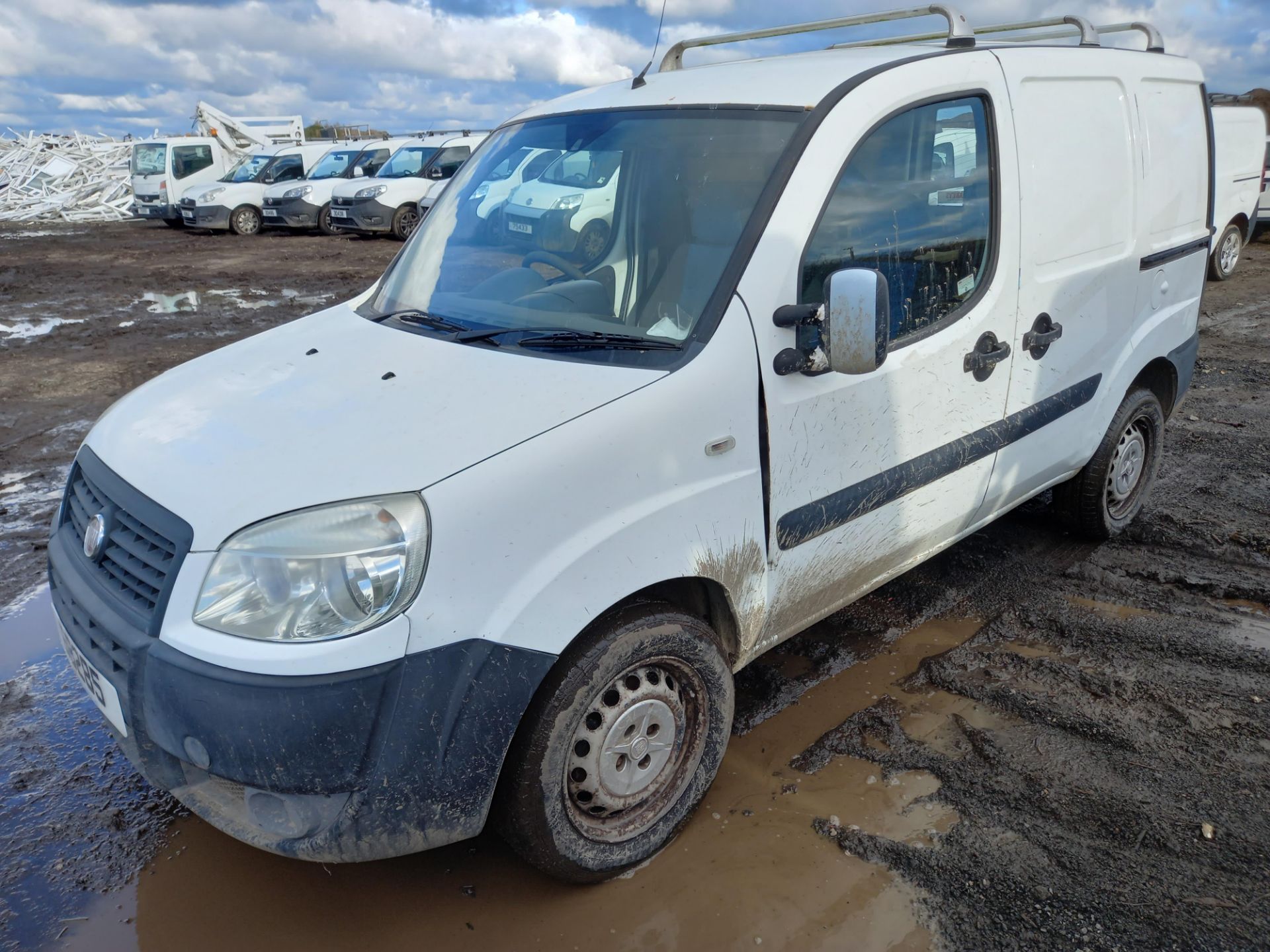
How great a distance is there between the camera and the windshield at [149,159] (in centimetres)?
2419

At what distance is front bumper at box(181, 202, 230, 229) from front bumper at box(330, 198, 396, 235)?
3.98 meters

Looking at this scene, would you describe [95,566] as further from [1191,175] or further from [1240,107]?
[1240,107]

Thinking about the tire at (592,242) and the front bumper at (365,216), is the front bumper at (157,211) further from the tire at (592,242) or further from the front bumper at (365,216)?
the tire at (592,242)

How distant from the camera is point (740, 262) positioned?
2461 mm

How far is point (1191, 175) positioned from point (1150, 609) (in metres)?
1.89

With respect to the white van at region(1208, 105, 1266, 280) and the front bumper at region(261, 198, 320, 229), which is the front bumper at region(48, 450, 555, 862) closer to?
the white van at region(1208, 105, 1266, 280)

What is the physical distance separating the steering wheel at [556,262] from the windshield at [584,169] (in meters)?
0.29

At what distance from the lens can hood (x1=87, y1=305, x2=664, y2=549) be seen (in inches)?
80.9

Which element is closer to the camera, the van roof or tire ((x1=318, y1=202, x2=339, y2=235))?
the van roof

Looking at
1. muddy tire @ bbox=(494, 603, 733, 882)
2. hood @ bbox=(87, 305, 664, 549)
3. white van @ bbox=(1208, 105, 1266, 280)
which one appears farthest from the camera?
white van @ bbox=(1208, 105, 1266, 280)

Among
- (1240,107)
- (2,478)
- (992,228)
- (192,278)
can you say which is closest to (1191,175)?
(992,228)

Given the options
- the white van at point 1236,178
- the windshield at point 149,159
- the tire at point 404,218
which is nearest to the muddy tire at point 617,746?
the white van at point 1236,178

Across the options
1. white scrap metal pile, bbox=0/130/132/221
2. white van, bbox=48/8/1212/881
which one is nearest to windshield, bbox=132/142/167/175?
white scrap metal pile, bbox=0/130/132/221

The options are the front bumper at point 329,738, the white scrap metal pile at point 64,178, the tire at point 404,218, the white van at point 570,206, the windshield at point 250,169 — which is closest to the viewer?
the front bumper at point 329,738
